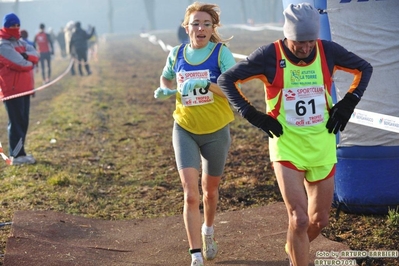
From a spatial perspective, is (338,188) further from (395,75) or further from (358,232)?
(395,75)

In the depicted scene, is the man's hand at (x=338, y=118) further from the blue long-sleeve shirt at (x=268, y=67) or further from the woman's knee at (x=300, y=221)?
the woman's knee at (x=300, y=221)

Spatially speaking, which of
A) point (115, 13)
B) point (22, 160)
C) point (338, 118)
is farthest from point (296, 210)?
point (115, 13)

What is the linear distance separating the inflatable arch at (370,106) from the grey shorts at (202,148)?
154 centimetres

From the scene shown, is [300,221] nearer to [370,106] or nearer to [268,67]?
[268,67]

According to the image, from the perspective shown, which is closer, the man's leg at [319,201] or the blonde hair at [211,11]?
the man's leg at [319,201]

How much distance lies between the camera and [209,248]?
557 cm

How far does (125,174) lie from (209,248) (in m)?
4.22

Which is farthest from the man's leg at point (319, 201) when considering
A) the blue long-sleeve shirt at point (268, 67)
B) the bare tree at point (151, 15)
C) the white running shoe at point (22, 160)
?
the bare tree at point (151, 15)

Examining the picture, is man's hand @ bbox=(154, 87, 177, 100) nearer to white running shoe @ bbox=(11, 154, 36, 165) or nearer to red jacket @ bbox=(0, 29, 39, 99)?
red jacket @ bbox=(0, 29, 39, 99)

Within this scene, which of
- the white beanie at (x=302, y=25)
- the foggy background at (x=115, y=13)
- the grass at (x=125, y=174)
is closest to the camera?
the white beanie at (x=302, y=25)

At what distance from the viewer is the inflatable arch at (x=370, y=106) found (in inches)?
249

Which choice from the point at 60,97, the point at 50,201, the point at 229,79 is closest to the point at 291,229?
the point at 229,79

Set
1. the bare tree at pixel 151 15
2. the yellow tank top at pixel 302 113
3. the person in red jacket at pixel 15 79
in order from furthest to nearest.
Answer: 1. the bare tree at pixel 151 15
2. the person in red jacket at pixel 15 79
3. the yellow tank top at pixel 302 113

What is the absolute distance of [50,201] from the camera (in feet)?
26.7
